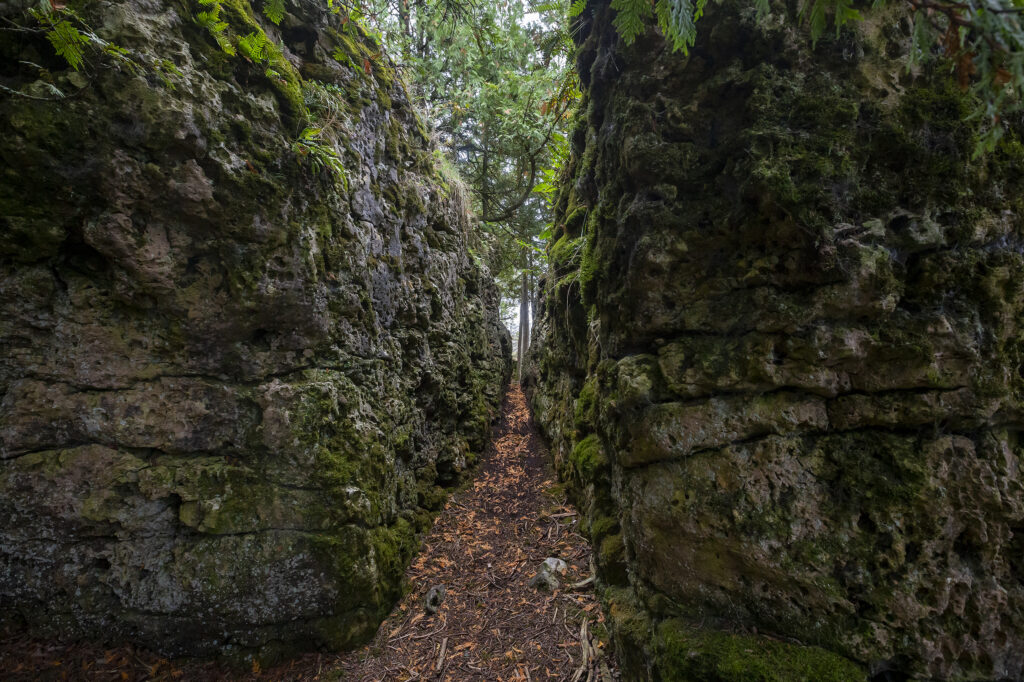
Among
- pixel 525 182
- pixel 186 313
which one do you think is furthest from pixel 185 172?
pixel 525 182

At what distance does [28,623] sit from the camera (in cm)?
367

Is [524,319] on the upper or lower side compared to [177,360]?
upper

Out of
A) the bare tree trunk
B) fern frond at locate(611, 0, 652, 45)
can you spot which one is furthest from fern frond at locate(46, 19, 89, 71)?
the bare tree trunk

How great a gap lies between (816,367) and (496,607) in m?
3.89

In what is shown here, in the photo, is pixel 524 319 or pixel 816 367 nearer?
pixel 816 367

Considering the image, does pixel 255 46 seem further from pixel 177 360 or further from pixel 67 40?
pixel 177 360

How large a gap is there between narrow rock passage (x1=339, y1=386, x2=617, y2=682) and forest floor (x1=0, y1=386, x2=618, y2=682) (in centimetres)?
1

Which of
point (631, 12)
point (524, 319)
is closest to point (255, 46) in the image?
point (631, 12)

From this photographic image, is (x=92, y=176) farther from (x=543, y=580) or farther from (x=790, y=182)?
(x=543, y=580)

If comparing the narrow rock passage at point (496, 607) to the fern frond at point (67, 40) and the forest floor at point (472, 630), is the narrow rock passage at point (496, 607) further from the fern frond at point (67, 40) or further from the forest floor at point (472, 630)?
the fern frond at point (67, 40)

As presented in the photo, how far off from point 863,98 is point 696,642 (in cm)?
398

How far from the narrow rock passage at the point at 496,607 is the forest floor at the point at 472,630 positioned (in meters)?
0.01

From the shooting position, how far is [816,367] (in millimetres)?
2912

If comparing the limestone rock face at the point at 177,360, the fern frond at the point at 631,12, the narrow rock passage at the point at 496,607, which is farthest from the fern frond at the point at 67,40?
the narrow rock passage at the point at 496,607
